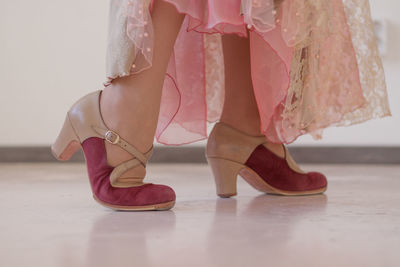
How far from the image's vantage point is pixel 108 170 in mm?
937

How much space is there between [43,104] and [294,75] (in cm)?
144

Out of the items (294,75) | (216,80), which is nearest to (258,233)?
(294,75)

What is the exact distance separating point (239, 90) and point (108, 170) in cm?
31

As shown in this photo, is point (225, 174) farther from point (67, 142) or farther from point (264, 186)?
point (67, 142)

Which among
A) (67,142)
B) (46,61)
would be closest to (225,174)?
(67,142)

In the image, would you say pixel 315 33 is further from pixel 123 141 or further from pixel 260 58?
pixel 123 141

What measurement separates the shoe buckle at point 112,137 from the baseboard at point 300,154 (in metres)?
1.25

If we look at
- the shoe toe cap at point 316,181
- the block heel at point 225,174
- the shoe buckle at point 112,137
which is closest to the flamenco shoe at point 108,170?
the shoe buckle at point 112,137

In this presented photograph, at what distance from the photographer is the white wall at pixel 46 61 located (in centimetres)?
221

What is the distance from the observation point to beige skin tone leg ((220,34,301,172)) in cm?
110

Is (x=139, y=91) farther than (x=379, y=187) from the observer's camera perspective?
No

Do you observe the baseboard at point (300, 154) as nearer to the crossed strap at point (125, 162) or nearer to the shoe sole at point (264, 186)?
the shoe sole at point (264, 186)

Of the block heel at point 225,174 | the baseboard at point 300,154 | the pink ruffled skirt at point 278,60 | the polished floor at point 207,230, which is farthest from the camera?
the baseboard at point 300,154

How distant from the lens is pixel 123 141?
3.06 feet
